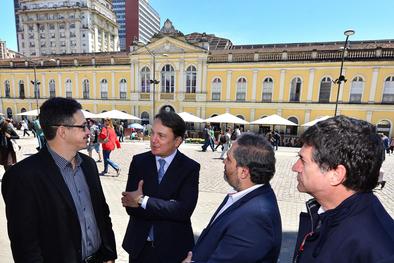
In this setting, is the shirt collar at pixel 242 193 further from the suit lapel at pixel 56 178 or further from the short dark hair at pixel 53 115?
the short dark hair at pixel 53 115

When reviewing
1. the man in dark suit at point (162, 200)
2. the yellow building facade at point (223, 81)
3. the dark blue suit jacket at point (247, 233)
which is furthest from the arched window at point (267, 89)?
the dark blue suit jacket at point (247, 233)

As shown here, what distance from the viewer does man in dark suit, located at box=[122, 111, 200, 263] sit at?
203 cm

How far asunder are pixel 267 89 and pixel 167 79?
1184 centimetres

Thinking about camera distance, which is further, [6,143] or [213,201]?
[6,143]

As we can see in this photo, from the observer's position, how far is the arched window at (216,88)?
1049 inches

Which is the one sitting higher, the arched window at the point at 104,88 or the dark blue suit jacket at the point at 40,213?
the arched window at the point at 104,88

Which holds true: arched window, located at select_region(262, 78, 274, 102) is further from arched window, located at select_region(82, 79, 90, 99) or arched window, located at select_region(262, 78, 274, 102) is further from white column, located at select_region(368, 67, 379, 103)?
arched window, located at select_region(82, 79, 90, 99)

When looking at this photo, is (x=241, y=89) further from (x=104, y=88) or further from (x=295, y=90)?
(x=104, y=88)

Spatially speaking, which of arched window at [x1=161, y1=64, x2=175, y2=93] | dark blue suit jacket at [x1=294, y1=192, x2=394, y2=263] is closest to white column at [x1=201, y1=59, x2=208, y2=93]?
arched window at [x1=161, y1=64, x2=175, y2=93]

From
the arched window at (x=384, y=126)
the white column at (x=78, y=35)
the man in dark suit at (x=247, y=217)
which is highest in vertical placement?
the white column at (x=78, y=35)

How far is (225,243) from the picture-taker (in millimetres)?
1402

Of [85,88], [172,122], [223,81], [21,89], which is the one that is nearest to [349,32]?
[172,122]

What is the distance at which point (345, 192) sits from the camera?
4.08 feet

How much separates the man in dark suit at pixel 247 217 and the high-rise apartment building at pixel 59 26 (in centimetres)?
8408
